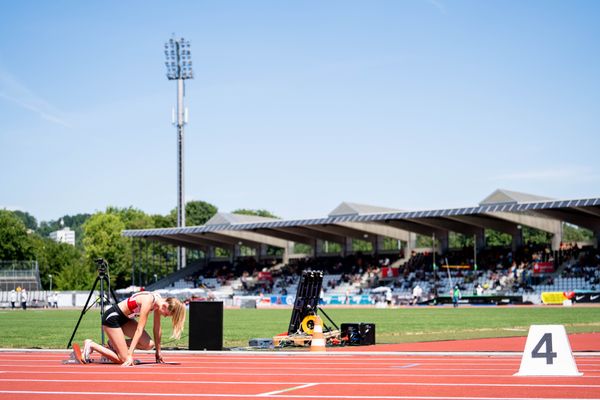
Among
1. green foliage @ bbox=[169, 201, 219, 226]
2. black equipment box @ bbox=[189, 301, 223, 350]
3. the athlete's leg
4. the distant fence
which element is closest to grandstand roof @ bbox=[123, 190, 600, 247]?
the distant fence

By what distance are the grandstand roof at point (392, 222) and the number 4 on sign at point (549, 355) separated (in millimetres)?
48873

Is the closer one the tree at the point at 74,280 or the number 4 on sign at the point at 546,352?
the number 4 on sign at the point at 546,352

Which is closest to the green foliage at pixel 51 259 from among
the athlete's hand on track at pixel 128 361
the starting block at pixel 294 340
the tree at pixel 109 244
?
the tree at pixel 109 244

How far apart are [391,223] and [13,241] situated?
53567 millimetres

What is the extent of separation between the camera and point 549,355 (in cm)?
1153

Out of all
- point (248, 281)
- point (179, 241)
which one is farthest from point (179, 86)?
point (248, 281)

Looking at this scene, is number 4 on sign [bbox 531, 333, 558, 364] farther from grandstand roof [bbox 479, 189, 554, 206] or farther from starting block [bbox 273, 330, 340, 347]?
grandstand roof [bbox 479, 189, 554, 206]

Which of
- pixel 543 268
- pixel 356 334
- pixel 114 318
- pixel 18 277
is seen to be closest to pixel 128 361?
pixel 114 318

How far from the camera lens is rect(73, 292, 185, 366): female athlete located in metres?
13.0

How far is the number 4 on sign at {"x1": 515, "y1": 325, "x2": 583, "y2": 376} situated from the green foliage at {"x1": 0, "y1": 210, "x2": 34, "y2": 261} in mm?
102210

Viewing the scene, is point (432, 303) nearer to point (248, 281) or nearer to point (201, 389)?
point (248, 281)

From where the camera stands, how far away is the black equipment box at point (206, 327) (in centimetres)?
1703

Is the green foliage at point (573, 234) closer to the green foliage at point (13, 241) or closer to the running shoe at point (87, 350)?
the green foliage at point (13, 241)

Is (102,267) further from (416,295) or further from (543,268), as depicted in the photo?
(543,268)
